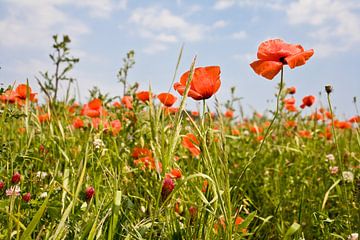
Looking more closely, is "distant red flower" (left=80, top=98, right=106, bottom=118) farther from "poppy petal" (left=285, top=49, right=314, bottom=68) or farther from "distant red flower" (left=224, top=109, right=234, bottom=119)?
"distant red flower" (left=224, top=109, right=234, bottom=119)

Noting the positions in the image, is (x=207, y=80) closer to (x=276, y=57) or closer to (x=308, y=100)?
(x=276, y=57)

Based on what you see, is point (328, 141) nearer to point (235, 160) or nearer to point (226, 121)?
point (226, 121)

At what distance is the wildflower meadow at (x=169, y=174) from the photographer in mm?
1215

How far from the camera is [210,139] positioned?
1327 millimetres

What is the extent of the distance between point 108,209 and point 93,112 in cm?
136

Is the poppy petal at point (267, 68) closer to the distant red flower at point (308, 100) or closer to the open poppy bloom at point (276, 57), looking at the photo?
the open poppy bloom at point (276, 57)

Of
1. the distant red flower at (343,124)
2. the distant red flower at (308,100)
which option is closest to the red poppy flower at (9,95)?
the distant red flower at (308,100)

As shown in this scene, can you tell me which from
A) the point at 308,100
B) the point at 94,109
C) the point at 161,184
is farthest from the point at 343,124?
the point at 161,184

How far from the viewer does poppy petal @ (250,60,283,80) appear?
4.22ft

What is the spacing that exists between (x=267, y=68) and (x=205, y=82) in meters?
0.18

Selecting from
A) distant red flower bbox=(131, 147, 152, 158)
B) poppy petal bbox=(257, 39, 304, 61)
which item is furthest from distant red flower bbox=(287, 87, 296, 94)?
poppy petal bbox=(257, 39, 304, 61)

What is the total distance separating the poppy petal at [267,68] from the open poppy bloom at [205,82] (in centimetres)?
11

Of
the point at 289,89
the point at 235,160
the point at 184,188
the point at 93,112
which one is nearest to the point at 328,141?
the point at 289,89

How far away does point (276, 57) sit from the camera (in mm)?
1304
